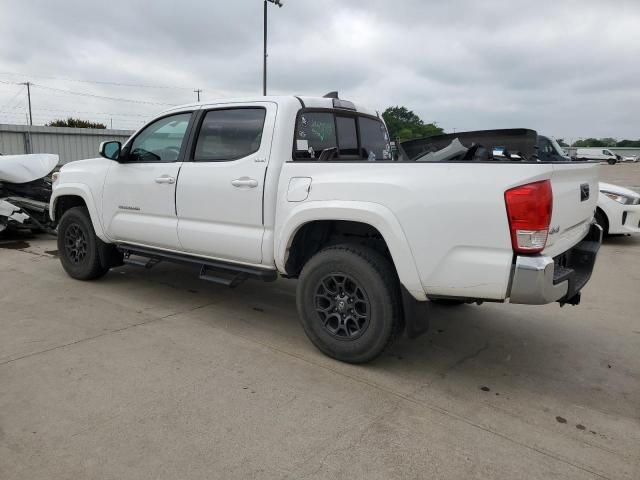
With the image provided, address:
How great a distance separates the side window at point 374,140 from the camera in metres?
4.71

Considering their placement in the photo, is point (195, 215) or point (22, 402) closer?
point (22, 402)

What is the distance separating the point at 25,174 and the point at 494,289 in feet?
26.0

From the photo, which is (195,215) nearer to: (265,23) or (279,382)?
(279,382)

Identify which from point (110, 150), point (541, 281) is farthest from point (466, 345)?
point (110, 150)

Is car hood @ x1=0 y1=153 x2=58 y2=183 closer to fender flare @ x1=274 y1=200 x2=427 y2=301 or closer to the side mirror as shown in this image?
the side mirror

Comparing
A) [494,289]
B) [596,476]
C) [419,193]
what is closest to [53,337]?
[419,193]

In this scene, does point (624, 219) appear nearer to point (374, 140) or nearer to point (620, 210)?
point (620, 210)

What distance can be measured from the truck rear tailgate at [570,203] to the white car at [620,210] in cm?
541

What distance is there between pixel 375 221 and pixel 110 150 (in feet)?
10.2

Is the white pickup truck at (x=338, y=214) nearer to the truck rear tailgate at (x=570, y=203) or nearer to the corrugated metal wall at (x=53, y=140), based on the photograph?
the truck rear tailgate at (x=570, y=203)

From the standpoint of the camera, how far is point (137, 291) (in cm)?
534

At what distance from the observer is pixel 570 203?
318cm

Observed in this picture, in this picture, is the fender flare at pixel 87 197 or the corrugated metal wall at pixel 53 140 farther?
the corrugated metal wall at pixel 53 140

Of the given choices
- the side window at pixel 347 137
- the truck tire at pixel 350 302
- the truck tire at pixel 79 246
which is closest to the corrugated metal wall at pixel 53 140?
the truck tire at pixel 79 246
